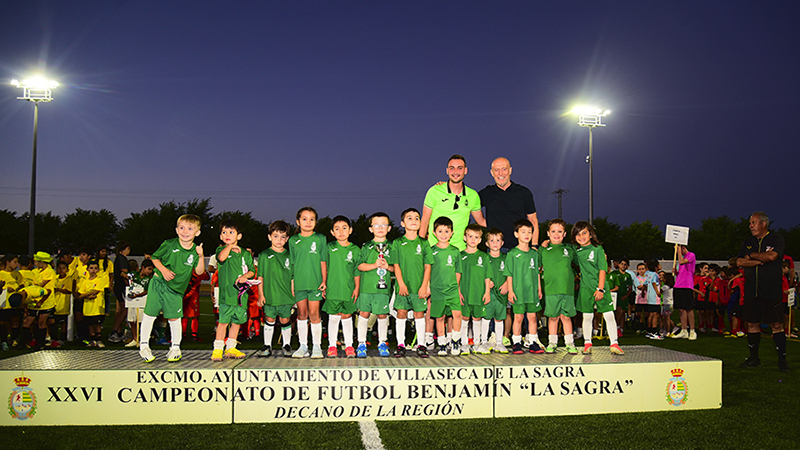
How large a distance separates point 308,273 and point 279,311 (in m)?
0.58

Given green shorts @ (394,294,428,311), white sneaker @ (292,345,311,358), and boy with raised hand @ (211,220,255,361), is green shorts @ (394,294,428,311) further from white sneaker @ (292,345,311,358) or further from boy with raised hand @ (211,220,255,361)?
boy with raised hand @ (211,220,255,361)

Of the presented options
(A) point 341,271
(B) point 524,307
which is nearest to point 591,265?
(B) point 524,307

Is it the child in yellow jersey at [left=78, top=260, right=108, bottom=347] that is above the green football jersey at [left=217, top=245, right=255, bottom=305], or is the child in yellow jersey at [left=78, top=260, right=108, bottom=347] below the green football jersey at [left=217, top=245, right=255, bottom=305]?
below

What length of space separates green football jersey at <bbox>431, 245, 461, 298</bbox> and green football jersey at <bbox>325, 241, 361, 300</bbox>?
933 millimetres

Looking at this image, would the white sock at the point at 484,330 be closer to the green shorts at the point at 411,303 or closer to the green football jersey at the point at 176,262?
the green shorts at the point at 411,303

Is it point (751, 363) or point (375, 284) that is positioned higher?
point (375, 284)

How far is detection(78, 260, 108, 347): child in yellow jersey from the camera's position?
9148mm

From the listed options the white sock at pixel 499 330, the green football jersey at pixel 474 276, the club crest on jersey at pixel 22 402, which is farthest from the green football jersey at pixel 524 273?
the club crest on jersey at pixel 22 402

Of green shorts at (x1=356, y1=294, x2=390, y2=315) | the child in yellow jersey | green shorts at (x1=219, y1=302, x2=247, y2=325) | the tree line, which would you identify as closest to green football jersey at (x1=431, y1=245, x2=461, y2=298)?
green shorts at (x1=356, y1=294, x2=390, y2=315)

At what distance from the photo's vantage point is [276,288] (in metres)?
5.72

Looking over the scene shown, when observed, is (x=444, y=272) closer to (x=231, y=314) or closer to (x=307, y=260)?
(x=307, y=260)

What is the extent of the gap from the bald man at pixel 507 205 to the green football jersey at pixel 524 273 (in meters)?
0.51

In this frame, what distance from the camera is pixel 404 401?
469 cm

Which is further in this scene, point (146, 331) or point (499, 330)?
point (499, 330)
